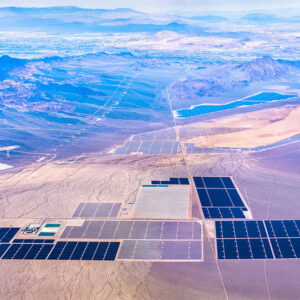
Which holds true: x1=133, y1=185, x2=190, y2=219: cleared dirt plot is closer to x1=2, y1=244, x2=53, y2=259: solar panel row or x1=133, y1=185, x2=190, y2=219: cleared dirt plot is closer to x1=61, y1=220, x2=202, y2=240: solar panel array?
x1=61, y1=220, x2=202, y2=240: solar panel array

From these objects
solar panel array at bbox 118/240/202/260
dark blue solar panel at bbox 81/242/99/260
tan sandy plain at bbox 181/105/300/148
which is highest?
dark blue solar panel at bbox 81/242/99/260

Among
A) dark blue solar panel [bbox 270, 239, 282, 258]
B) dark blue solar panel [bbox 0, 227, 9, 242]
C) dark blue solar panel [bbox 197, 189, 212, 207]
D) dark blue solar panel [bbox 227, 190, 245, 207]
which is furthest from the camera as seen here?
dark blue solar panel [bbox 197, 189, 212, 207]

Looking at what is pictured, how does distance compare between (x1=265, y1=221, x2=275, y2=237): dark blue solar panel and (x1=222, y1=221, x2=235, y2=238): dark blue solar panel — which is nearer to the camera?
(x1=222, y1=221, x2=235, y2=238): dark blue solar panel

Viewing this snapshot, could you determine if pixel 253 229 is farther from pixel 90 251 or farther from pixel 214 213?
pixel 90 251

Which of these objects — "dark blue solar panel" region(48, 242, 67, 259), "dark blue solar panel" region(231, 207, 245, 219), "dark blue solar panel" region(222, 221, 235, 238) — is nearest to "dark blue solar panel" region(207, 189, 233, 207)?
"dark blue solar panel" region(231, 207, 245, 219)

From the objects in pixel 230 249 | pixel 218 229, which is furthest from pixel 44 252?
pixel 230 249

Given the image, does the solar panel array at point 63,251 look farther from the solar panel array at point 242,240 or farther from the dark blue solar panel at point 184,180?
the dark blue solar panel at point 184,180

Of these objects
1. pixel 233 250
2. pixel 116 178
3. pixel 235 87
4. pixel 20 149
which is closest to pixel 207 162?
pixel 116 178

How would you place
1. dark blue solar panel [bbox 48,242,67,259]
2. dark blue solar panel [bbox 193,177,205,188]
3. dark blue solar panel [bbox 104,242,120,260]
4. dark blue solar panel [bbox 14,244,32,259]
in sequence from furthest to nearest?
dark blue solar panel [bbox 193,177,205,188] → dark blue solar panel [bbox 14,244,32,259] → dark blue solar panel [bbox 48,242,67,259] → dark blue solar panel [bbox 104,242,120,260]
